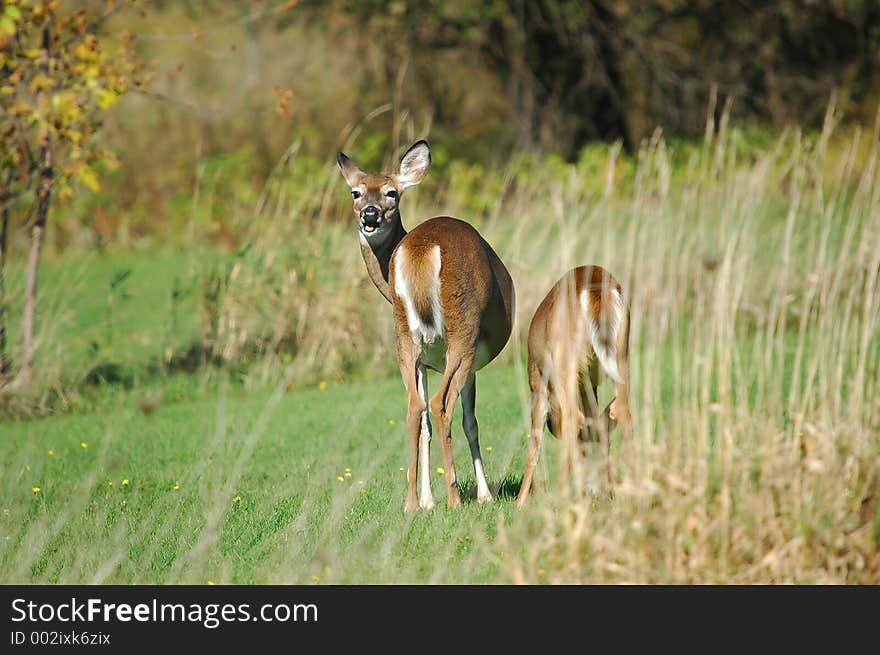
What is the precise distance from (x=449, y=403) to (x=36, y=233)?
198 inches

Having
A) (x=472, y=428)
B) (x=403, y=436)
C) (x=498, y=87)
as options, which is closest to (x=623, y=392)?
(x=472, y=428)

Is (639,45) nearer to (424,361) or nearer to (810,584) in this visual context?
(424,361)

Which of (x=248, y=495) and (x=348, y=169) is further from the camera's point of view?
(x=348, y=169)

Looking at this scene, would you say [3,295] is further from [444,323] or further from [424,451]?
[444,323]

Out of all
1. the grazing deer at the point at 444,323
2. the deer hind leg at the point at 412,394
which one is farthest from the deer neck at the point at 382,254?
the deer hind leg at the point at 412,394

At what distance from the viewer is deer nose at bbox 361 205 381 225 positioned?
23.3 feet

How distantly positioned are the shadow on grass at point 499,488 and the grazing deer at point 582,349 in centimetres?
47

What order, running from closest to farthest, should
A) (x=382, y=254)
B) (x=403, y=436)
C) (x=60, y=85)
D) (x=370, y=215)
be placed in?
1. (x=370, y=215)
2. (x=382, y=254)
3. (x=403, y=436)
4. (x=60, y=85)

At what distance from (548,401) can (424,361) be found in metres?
0.71

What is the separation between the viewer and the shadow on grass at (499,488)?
675 cm

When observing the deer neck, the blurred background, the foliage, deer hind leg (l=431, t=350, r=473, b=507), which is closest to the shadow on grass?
deer hind leg (l=431, t=350, r=473, b=507)

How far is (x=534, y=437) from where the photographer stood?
636cm

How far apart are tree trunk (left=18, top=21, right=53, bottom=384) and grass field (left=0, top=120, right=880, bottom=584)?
0.24 metres
